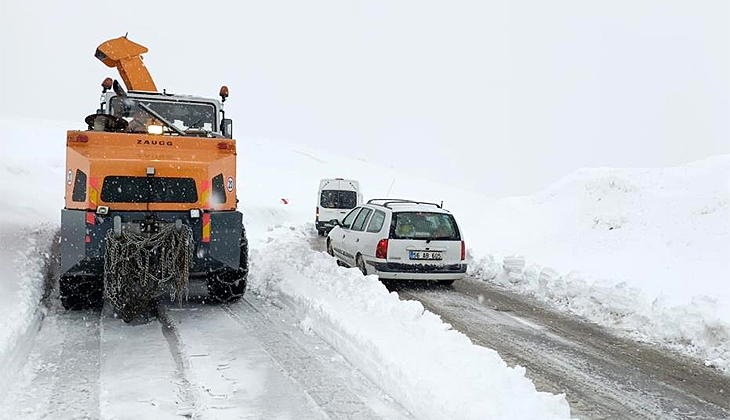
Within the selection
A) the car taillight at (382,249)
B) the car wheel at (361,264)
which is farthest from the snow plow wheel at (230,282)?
the car wheel at (361,264)

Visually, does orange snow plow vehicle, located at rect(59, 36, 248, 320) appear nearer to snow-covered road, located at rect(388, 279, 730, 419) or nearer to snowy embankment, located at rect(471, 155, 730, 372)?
snow-covered road, located at rect(388, 279, 730, 419)

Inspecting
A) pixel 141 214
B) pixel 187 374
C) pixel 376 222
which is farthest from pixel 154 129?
pixel 376 222

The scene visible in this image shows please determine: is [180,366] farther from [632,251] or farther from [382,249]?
[632,251]

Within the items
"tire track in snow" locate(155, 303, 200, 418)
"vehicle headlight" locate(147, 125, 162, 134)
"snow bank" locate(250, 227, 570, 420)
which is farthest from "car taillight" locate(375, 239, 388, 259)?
"vehicle headlight" locate(147, 125, 162, 134)

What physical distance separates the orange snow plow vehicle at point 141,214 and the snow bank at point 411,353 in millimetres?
1400

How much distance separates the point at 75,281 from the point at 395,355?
4341 millimetres

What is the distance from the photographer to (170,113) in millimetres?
8586

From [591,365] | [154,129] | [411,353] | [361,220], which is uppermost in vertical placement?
[154,129]

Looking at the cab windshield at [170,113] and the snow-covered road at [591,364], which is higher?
the cab windshield at [170,113]

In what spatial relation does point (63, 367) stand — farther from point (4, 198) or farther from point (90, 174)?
point (4, 198)

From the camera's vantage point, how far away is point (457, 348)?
5.40 m

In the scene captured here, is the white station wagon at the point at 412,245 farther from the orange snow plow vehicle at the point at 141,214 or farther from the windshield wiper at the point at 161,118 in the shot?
the windshield wiper at the point at 161,118

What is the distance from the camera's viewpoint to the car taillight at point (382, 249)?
32.7 ft

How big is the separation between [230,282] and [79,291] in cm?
186
